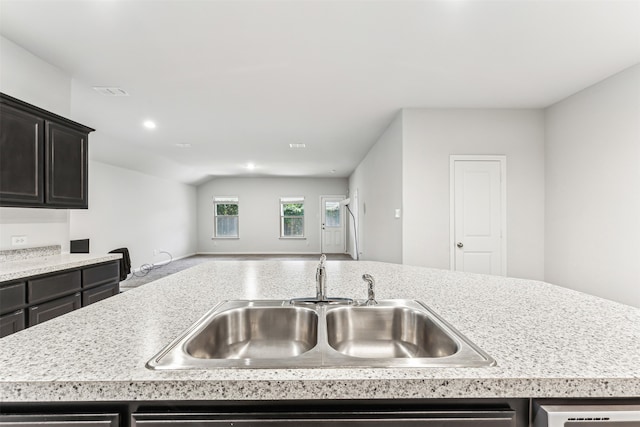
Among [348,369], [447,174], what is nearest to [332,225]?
[447,174]

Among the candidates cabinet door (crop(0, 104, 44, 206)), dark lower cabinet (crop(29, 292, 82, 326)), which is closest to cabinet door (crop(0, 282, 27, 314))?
dark lower cabinet (crop(29, 292, 82, 326))

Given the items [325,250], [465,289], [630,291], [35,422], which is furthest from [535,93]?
[325,250]

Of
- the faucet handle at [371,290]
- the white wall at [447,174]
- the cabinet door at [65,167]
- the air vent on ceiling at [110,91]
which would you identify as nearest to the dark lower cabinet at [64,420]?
the faucet handle at [371,290]

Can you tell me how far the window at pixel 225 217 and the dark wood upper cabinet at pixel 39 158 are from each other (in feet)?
25.1

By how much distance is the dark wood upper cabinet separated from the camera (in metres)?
2.20

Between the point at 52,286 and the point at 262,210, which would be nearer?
the point at 52,286

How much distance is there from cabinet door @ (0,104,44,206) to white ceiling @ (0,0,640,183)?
70 centimetres

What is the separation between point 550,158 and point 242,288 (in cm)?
439

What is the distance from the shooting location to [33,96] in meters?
2.68

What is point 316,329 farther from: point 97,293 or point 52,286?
point 97,293

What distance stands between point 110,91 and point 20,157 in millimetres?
1404

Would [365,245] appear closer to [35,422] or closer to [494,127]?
[494,127]

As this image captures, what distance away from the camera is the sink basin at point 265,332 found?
110 cm

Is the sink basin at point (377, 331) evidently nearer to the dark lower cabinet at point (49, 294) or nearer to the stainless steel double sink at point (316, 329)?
the stainless steel double sink at point (316, 329)
